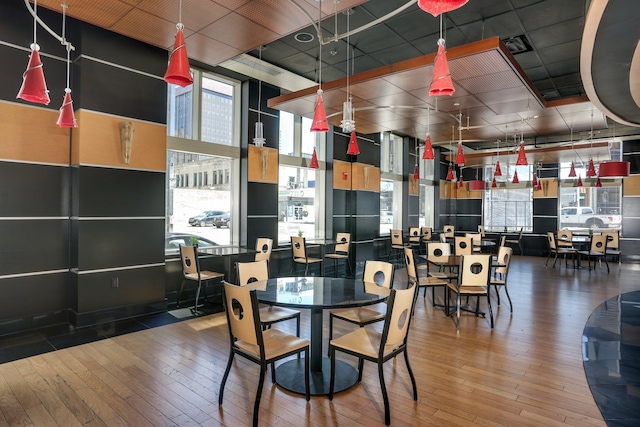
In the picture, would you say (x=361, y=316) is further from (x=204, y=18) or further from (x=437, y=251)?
(x=204, y=18)

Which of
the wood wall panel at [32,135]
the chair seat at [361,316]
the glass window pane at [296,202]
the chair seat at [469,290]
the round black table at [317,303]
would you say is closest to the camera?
the round black table at [317,303]

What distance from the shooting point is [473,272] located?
4.91m

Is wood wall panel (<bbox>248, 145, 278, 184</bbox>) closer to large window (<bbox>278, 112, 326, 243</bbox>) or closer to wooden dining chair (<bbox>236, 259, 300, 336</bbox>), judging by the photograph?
large window (<bbox>278, 112, 326, 243</bbox>)

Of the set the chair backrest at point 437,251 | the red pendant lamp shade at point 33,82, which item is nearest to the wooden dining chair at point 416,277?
the chair backrest at point 437,251

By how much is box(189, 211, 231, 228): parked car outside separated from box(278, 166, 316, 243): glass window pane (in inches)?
51.1

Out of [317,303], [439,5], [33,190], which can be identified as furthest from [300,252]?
[439,5]

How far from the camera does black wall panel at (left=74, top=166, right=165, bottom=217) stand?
456 cm

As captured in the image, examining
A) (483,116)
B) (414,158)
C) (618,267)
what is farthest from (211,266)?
(618,267)

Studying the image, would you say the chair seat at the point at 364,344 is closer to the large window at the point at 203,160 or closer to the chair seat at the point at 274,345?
the chair seat at the point at 274,345

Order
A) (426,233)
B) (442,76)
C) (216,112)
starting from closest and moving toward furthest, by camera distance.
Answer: (442,76)
(216,112)
(426,233)

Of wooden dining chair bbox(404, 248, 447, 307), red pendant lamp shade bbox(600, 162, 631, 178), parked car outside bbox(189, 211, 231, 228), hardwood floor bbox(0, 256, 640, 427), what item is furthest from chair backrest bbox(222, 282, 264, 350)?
red pendant lamp shade bbox(600, 162, 631, 178)

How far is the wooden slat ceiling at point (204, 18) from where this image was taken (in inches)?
147

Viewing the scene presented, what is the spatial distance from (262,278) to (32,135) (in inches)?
123

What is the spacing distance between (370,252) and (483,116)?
14.1 feet
